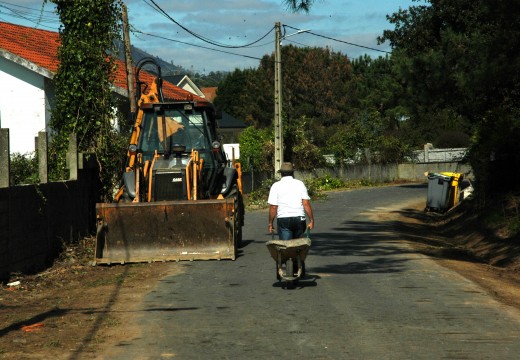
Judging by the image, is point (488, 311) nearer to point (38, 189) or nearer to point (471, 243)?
point (38, 189)

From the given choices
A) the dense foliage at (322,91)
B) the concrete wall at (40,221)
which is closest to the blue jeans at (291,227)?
the concrete wall at (40,221)

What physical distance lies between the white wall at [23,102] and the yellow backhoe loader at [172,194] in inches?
406

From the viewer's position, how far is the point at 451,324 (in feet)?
31.7

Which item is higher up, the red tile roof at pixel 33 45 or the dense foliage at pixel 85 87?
the red tile roof at pixel 33 45

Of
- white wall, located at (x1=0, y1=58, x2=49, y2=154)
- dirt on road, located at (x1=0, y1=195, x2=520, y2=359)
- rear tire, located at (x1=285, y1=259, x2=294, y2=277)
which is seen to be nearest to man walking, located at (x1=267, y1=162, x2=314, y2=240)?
rear tire, located at (x1=285, y1=259, x2=294, y2=277)

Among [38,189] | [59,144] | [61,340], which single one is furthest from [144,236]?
[61,340]

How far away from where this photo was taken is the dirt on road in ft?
29.8

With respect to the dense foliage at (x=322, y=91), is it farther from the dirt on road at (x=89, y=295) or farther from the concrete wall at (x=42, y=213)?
the concrete wall at (x=42, y=213)

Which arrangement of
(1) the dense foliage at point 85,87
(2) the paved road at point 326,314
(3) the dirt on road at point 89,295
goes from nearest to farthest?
(2) the paved road at point 326,314 < (3) the dirt on road at point 89,295 < (1) the dense foliage at point 85,87

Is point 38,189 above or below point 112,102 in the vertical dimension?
below

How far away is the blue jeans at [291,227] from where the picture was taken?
13062 millimetres

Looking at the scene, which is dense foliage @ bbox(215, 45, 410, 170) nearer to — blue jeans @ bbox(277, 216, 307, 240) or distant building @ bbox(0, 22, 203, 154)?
distant building @ bbox(0, 22, 203, 154)

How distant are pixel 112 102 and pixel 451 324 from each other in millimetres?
13032

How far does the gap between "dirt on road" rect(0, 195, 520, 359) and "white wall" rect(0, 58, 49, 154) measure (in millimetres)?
11403
